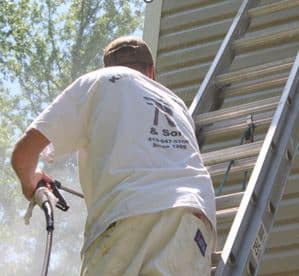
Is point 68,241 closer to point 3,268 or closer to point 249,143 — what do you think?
point 3,268

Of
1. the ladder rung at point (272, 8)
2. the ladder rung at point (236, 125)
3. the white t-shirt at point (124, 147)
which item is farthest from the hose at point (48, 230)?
the ladder rung at point (272, 8)

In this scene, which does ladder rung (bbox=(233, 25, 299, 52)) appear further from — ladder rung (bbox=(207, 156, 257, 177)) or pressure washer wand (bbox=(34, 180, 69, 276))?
pressure washer wand (bbox=(34, 180, 69, 276))

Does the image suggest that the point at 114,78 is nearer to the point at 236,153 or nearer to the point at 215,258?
the point at 215,258

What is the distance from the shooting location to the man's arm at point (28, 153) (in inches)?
95.9

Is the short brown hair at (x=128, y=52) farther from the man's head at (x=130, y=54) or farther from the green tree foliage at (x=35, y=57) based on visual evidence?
the green tree foliage at (x=35, y=57)

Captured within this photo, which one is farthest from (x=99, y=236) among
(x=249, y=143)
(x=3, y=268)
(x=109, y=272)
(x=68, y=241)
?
(x=3, y=268)

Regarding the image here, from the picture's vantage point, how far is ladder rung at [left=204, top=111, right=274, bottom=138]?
350 centimetres

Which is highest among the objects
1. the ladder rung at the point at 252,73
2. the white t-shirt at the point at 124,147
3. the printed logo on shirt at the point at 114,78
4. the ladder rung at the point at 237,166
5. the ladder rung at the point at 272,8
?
the printed logo on shirt at the point at 114,78

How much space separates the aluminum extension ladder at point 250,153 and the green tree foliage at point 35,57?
11904 mm

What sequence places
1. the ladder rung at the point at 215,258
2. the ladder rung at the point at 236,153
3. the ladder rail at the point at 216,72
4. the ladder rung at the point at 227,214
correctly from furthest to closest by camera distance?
the ladder rail at the point at 216,72, the ladder rung at the point at 236,153, the ladder rung at the point at 227,214, the ladder rung at the point at 215,258

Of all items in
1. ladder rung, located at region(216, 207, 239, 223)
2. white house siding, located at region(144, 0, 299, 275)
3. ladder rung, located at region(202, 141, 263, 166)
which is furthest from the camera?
white house siding, located at region(144, 0, 299, 275)

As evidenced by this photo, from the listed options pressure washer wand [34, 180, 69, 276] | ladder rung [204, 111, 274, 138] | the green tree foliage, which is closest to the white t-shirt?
pressure washer wand [34, 180, 69, 276]

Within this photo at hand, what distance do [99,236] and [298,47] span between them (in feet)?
9.90

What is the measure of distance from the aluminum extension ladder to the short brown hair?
0.56 metres
